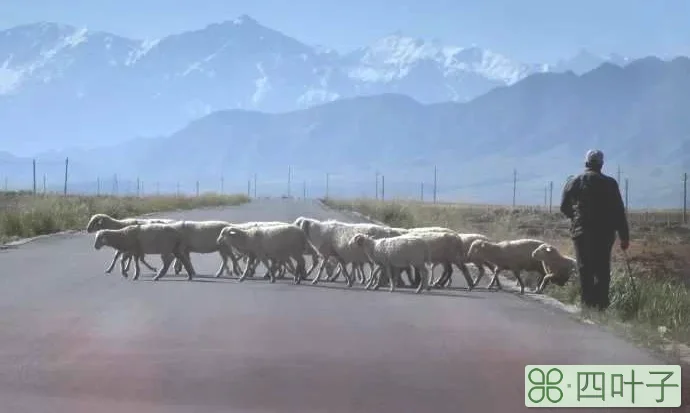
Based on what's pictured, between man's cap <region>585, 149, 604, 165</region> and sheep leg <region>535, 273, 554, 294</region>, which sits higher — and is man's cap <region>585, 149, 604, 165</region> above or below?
above

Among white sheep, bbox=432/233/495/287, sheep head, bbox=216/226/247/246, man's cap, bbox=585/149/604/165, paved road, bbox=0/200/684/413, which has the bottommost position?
paved road, bbox=0/200/684/413

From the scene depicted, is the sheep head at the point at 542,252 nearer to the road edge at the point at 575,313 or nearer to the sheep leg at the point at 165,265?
the road edge at the point at 575,313

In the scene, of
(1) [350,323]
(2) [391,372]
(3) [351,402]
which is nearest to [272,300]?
(1) [350,323]

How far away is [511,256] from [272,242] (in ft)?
13.9

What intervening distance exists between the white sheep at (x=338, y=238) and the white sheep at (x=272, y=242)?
1.48ft

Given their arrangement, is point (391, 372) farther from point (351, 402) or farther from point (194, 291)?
point (194, 291)

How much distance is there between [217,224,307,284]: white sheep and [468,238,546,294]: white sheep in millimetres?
3134

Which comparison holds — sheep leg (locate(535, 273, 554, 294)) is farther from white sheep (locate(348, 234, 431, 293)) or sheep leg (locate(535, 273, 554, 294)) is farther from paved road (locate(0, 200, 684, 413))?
white sheep (locate(348, 234, 431, 293))

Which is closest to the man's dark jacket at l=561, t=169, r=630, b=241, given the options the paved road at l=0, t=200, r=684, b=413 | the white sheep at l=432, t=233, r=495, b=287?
the paved road at l=0, t=200, r=684, b=413

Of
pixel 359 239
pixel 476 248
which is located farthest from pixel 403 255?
pixel 476 248

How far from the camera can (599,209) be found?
16188mm

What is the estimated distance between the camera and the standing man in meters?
16.1

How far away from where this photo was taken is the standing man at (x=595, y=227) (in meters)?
16.1

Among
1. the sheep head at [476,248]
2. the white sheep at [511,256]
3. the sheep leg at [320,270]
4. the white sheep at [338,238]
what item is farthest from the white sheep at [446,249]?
the sheep leg at [320,270]
